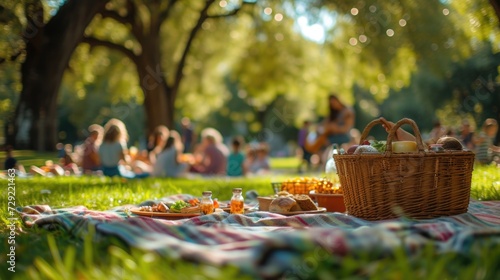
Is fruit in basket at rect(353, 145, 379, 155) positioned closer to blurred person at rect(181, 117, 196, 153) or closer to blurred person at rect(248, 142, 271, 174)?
blurred person at rect(248, 142, 271, 174)

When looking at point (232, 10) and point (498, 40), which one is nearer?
point (498, 40)

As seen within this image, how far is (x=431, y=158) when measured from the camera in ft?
15.8

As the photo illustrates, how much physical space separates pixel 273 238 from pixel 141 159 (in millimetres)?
13419

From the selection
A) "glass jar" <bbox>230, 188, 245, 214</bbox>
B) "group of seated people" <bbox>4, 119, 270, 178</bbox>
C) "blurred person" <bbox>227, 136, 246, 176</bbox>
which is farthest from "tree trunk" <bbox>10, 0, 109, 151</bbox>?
"glass jar" <bbox>230, 188, 245, 214</bbox>

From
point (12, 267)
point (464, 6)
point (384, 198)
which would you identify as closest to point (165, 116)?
point (464, 6)

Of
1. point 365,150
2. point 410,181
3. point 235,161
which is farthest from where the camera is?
point 235,161

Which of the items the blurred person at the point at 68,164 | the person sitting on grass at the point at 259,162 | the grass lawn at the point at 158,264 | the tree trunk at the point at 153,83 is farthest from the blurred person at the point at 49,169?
the grass lawn at the point at 158,264

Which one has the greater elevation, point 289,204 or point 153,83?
point 153,83

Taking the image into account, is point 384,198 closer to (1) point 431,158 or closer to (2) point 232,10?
(1) point 431,158

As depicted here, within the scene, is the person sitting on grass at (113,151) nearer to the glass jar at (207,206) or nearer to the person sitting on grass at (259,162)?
the person sitting on grass at (259,162)

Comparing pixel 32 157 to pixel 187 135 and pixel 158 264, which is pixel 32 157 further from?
pixel 187 135

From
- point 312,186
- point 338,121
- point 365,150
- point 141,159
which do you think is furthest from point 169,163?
point 365,150

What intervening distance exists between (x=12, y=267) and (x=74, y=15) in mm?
9307

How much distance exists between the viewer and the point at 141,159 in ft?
52.0
